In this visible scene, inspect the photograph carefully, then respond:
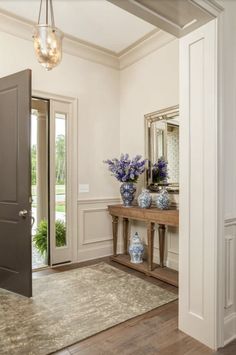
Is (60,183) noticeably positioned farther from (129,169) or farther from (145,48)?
(145,48)

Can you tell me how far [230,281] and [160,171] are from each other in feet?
6.16

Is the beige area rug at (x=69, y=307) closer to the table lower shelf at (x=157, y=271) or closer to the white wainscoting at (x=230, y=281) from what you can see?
the table lower shelf at (x=157, y=271)

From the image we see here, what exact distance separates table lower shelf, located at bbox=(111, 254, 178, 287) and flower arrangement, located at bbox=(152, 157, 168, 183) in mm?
1197

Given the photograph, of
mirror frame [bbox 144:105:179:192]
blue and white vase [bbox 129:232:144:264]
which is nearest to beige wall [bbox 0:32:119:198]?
mirror frame [bbox 144:105:179:192]

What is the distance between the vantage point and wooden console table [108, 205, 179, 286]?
3051 mm

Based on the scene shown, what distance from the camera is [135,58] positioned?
4.04 m

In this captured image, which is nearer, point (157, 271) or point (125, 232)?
point (157, 271)

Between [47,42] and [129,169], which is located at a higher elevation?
[47,42]

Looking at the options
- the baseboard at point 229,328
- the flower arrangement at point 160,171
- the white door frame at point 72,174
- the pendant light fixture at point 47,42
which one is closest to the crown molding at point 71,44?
the white door frame at point 72,174

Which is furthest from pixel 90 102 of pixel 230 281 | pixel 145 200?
pixel 230 281

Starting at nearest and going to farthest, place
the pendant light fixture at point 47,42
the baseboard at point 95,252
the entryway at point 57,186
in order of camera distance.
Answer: the pendant light fixture at point 47,42, the entryway at point 57,186, the baseboard at point 95,252

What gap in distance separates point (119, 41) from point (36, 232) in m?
3.35

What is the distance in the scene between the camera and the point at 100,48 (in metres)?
4.02

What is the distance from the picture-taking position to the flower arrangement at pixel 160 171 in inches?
141
